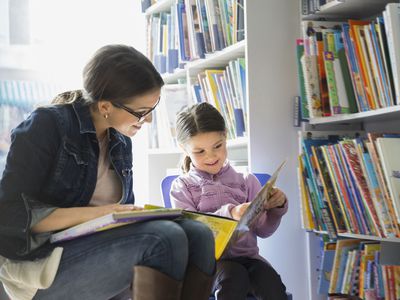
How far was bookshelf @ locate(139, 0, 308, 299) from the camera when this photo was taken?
6.16ft

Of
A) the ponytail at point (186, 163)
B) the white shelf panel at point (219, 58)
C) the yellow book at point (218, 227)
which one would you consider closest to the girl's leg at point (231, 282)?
the yellow book at point (218, 227)

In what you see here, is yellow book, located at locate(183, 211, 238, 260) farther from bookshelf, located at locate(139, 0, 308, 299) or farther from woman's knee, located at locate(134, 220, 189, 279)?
bookshelf, located at locate(139, 0, 308, 299)

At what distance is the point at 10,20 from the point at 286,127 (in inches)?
59.3

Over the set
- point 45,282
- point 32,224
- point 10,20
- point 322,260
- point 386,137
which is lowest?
point 322,260

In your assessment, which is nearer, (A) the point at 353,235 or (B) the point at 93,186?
(B) the point at 93,186

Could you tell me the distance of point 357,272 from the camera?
172cm

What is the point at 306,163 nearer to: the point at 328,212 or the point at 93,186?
the point at 328,212

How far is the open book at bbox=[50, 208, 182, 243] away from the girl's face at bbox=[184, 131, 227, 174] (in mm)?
493

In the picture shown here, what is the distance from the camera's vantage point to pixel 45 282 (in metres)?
1.10

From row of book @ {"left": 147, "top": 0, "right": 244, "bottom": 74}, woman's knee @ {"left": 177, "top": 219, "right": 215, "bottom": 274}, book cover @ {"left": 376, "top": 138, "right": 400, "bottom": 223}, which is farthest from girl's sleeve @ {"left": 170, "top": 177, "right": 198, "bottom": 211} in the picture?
row of book @ {"left": 147, "top": 0, "right": 244, "bottom": 74}

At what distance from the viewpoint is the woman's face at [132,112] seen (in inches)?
51.8

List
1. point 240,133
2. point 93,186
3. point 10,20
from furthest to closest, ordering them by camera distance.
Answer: point 10,20 < point 240,133 < point 93,186

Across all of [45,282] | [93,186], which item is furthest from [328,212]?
[45,282]

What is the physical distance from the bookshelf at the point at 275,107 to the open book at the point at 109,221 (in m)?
0.79
